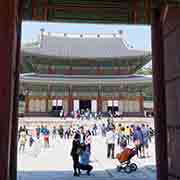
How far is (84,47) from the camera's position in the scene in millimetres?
28734

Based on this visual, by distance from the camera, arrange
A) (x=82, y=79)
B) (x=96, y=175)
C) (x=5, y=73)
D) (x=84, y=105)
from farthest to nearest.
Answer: (x=84, y=105) < (x=82, y=79) < (x=96, y=175) < (x=5, y=73)

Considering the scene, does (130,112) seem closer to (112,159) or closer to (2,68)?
(112,159)

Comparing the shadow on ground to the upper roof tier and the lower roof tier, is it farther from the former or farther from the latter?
the upper roof tier

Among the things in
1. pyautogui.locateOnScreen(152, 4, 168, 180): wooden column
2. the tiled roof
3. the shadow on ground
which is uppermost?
the tiled roof

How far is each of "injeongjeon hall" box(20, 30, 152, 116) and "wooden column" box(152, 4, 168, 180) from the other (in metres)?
20.5

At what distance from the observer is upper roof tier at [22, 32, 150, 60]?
84.1 ft

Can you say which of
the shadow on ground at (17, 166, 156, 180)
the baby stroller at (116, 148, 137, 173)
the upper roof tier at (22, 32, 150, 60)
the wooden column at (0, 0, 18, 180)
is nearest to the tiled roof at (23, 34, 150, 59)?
the upper roof tier at (22, 32, 150, 60)

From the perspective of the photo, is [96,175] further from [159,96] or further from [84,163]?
[159,96]

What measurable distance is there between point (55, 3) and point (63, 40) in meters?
26.6

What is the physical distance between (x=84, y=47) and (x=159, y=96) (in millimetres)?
25532

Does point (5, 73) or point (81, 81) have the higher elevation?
point (81, 81)

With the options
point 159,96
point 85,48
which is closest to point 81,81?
point 85,48

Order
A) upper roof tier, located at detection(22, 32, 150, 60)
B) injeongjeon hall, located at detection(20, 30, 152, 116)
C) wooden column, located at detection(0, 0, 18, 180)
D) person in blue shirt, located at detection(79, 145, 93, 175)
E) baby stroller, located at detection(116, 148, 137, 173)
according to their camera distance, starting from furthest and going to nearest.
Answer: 1. upper roof tier, located at detection(22, 32, 150, 60)
2. injeongjeon hall, located at detection(20, 30, 152, 116)
3. baby stroller, located at detection(116, 148, 137, 173)
4. person in blue shirt, located at detection(79, 145, 93, 175)
5. wooden column, located at detection(0, 0, 18, 180)

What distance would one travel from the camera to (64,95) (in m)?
25.5
